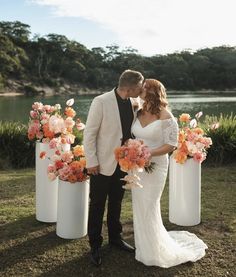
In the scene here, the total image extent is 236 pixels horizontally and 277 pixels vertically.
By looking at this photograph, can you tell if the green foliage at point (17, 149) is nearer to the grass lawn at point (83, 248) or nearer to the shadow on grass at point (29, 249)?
the grass lawn at point (83, 248)

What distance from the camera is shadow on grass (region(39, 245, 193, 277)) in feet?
14.1

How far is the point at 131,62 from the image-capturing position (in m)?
98.2

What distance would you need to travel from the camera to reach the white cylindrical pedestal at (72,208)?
512 centimetres

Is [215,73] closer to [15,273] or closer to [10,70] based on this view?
[10,70]

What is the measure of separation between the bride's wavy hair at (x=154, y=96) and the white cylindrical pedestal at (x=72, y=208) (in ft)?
4.62

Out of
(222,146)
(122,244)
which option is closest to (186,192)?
(122,244)

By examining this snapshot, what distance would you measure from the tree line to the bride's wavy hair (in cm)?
8118

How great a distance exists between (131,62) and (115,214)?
312ft

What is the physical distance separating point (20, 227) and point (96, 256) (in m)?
1.51

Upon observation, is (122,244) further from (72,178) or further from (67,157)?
(67,157)

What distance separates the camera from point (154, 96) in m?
4.27

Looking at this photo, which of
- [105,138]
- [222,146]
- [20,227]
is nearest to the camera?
[105,138]

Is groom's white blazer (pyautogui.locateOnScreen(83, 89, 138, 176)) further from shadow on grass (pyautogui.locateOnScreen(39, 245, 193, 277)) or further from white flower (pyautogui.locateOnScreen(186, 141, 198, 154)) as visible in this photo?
white flower (pyautogui.locateOnScreen(186, 141, 198, 154))

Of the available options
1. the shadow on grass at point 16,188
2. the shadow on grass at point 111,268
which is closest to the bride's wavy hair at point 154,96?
the shadow on grass at point 111,268
